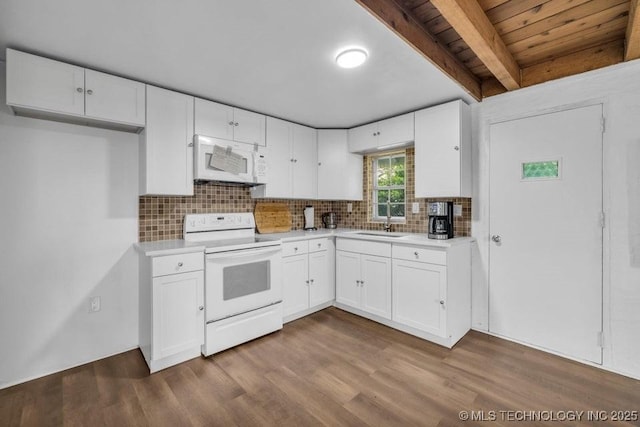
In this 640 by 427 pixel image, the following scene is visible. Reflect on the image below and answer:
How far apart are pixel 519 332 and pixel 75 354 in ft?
12.4

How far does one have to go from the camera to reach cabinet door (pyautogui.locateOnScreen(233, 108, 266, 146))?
2.85 m

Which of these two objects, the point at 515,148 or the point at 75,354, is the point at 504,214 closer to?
the point at 515,148

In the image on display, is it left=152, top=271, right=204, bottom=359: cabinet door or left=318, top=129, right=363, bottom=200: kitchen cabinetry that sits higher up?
left=318, top=129, right=363, bottom=200: kitchen cabinetry

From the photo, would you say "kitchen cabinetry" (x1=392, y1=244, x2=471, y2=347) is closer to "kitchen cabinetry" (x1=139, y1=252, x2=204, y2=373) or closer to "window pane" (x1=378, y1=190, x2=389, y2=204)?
"window pane" (x1=378, y1=190, x2=389, y2=204)

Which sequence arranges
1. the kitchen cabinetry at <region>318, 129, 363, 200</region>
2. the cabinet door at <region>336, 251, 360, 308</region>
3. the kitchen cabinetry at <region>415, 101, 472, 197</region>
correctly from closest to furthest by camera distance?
the kitchen cabinetry at <region>415, 101, 472, 197</region>, the cabinet door at <region>336, 251, 360, 308</region>, the kitchen cabinetry at <region>318, 129, 363, 200</region>

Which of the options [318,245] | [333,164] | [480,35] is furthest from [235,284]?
[480,35]

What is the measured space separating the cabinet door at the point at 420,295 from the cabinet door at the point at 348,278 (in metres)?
0.49

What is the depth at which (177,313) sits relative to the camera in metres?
2.19

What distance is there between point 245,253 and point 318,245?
969 mm

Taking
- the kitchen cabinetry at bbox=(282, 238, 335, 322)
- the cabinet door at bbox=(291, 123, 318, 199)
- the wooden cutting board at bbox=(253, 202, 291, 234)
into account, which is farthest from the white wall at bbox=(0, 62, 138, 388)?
the cabinet door at bbox=(291, 123, 318, 199)

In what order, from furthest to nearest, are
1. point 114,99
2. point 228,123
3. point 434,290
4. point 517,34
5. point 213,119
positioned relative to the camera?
point 228,123
point 213,119
point 434,290
point 114,99
point 517,34

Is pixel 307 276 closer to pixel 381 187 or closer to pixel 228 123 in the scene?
pixel 381 187

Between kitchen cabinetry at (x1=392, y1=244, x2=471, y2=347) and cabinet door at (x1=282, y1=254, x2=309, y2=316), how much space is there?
3.14 ft

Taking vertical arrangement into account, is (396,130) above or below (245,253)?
above
